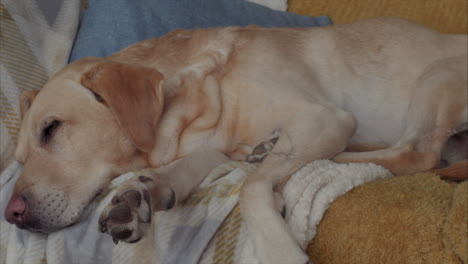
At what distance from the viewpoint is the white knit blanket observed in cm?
109

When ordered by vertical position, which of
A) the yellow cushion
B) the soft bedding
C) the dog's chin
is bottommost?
the dog's chin

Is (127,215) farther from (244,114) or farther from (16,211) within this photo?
(244,114)

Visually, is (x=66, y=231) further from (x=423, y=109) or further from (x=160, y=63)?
(x=423, y=109)

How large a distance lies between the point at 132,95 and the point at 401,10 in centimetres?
209

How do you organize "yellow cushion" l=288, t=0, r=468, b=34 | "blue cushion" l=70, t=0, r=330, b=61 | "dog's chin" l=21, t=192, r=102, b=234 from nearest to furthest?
1. "dog's chin" l=21, t=192, r=102, b=234
2. "blue cushion" l=70, t=0, r=330, b=61
3. "yellow cushion" l=288, t=0, r=468, b=34

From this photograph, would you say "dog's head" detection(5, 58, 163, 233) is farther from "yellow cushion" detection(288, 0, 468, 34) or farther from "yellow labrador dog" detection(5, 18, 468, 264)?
"yellow cushion" detection(288, 0, 468, 34)

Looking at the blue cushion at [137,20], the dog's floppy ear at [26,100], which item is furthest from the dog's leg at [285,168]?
the blue cushion at [137,20]

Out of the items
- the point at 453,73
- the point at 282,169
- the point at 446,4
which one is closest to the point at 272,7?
the point at 446,4

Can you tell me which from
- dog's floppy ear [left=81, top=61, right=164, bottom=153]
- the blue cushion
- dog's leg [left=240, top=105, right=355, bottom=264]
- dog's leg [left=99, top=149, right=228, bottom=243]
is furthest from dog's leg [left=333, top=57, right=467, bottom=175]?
the blue cushion

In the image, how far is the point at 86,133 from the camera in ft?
4.69

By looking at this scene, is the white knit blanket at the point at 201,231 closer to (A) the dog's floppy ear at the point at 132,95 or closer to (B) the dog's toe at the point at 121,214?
(B) the dog's toe at the point at 121,214

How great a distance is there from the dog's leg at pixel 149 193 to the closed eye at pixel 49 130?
41cm

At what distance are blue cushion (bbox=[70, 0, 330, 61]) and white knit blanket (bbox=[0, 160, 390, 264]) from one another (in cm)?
123

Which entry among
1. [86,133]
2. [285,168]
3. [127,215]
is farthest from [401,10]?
[127,215]
